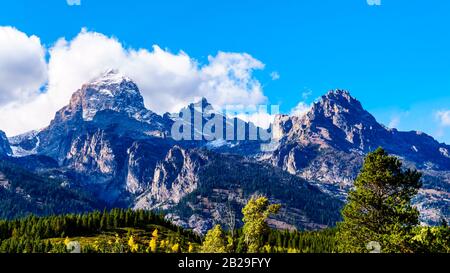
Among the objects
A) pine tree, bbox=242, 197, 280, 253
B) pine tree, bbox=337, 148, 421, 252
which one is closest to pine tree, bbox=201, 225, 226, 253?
pine tree, bbox=242, 197, 280, 253

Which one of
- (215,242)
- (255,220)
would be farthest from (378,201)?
(215,242)

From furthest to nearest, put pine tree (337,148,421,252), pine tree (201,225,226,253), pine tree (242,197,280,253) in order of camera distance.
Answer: pine tree (201,225,226,253), pine tree (242,197,280,253), pine tree (337,148,421,252)

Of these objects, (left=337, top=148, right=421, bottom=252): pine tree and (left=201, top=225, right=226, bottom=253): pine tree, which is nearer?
(left=337, top=148, right=421, bottom=252): pine tree

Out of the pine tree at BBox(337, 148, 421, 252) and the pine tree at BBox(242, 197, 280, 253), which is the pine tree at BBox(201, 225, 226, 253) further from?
the pine tree at BBox(337, 148, 421, 252)

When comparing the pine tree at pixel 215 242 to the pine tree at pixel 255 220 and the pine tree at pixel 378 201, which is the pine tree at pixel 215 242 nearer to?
the pine tree at pixel 255 220

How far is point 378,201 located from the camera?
209ft

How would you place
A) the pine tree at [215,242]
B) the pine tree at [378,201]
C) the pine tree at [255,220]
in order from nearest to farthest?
the pine tree at [378,201] → the pine tree at [255,220] → the pine tree at [215,242]

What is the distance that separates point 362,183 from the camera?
65.2 meters

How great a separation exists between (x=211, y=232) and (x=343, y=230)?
4932 centimetres

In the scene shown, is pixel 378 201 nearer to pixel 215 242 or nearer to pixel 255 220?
pixel 255 220

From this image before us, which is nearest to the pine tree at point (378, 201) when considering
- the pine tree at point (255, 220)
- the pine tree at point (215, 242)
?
the pine tree at point (255, 220)

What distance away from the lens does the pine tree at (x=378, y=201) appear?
62031 mm

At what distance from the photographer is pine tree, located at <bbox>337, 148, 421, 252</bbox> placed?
6203cm
